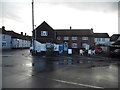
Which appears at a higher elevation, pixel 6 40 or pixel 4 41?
pixel 6 40

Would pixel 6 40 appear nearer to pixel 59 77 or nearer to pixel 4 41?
pixel 4 41

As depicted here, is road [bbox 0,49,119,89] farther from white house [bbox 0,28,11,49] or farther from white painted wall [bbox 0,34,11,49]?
white painted wall [bbox 0,34,11,49]

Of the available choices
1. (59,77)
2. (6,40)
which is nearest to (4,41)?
(6,40)

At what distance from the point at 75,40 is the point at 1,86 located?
136 feet

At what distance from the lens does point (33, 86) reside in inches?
274

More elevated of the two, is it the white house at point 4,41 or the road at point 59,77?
the white house at point 4,41

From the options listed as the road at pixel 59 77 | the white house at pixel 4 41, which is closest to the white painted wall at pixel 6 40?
the white house at pixel 4 41

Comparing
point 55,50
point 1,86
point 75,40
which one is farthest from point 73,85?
point 75,40

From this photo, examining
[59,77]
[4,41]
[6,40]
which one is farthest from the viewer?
[6,40]

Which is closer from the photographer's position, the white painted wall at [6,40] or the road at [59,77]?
the road at [59,77]

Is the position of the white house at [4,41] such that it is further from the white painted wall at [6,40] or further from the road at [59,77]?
the road at [59,77]

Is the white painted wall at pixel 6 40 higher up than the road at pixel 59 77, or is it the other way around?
the white painted wall at pixel 6 40

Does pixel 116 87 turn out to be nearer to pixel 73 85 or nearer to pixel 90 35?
pixel 73 85

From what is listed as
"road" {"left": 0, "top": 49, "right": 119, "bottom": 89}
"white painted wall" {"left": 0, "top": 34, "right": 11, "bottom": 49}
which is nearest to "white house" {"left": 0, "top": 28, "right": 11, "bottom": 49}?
"white painted wall" {"left": 0, "top": 34, "right": 11, "bottom": 49}
